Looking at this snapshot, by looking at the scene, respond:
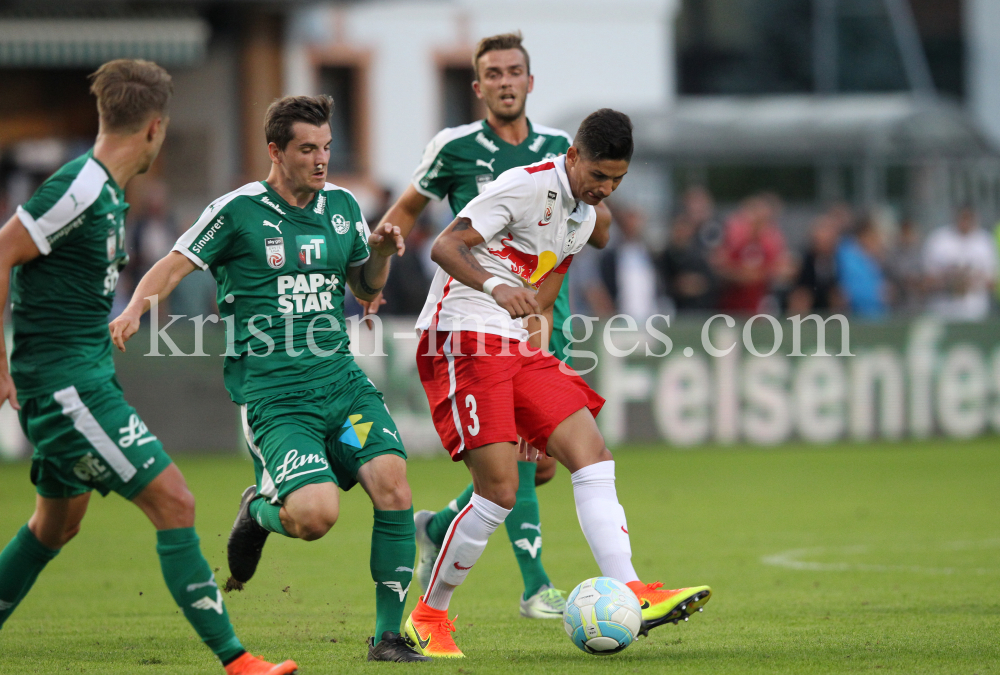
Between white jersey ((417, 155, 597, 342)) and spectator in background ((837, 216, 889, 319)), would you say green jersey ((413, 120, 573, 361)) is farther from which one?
spectator in background ((837, 216, 889, 319))

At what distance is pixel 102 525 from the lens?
1075 centimetres

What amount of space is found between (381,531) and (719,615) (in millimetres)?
1917

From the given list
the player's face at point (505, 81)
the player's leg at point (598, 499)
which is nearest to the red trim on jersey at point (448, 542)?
the player's leg at point (598, 499)

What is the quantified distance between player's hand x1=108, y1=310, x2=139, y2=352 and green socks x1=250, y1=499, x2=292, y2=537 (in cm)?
96

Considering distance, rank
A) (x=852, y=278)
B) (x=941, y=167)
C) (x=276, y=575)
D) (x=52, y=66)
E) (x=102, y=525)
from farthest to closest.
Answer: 1. (x=941, y=167)
2. (x=52, y=66)
3. (x=852, y=278)
4. (x=102, y=525)
5. (x=276, y=575)

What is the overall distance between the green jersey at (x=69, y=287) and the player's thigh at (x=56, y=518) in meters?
0.66

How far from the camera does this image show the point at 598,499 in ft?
19.0

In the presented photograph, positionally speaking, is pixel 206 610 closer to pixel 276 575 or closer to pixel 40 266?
pixel 40 266

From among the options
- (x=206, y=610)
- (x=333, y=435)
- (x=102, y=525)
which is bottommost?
(x=102, y=525)

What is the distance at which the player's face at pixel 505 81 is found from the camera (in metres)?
7.09

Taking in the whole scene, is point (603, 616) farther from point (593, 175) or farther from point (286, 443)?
point (593, 175)

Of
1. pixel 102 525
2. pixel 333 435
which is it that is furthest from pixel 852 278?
pixel 333 435

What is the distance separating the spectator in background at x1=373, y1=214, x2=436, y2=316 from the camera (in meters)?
14.7

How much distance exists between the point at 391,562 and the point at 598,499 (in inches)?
34.9
